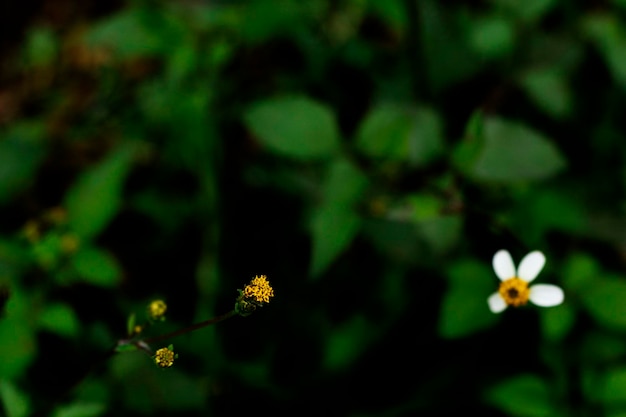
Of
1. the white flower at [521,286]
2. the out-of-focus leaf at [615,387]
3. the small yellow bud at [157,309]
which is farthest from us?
the out-of-focus leaf at [615,387]

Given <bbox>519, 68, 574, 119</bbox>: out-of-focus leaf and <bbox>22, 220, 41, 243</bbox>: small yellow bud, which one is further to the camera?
<bbox>519, 68, 574, 119</bbox>: out-of-focus leaf

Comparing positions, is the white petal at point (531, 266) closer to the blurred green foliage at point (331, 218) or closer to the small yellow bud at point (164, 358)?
the blurred green foliage at point (331, 218)

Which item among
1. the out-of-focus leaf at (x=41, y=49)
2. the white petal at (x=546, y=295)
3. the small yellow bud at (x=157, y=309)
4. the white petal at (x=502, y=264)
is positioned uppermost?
the out-of-focus leaf at (x=41, y=49)

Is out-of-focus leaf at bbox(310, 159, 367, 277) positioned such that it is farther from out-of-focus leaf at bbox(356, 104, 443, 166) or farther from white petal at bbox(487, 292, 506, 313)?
white petal at bbox(487, 292, 506, 313)

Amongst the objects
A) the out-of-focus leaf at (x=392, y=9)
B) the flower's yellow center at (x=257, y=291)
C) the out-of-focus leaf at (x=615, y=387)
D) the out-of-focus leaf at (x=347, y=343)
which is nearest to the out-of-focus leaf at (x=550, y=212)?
the out-of-focus leaf at (x=615, y=387)

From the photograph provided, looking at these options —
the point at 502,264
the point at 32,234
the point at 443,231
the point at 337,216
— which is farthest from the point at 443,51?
the point at 32,234

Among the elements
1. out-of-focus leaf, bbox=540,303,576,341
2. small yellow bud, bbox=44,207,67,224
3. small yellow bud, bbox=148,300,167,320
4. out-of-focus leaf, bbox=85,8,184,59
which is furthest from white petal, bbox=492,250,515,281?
out-of-focus leaf, bbox=85,8,184,59
